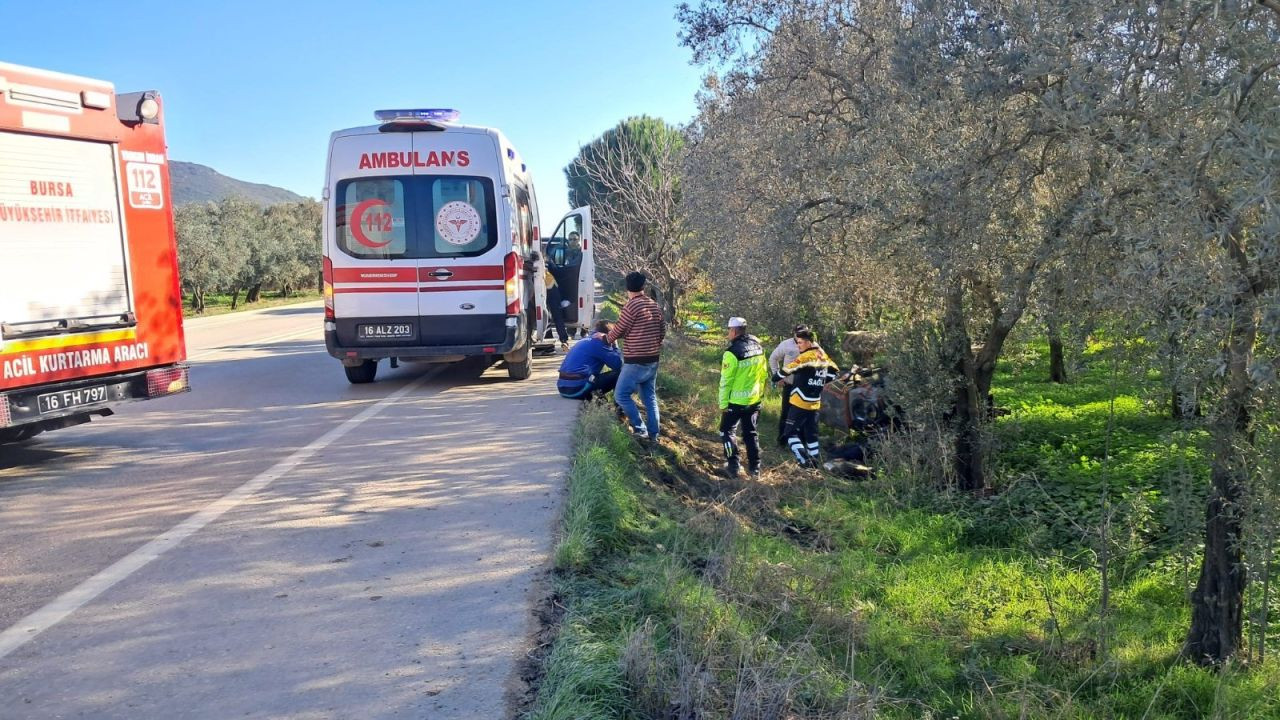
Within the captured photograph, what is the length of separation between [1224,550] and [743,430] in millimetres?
4500

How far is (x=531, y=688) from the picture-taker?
3543 mm

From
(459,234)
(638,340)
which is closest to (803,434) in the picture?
(638,340)

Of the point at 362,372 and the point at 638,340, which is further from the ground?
the point at 638,340

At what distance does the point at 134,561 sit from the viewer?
5.05 meters

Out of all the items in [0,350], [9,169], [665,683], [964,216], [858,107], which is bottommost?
[665,683]

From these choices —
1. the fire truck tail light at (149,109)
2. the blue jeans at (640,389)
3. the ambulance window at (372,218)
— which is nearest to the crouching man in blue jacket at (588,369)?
the blue jeans at (640,389)

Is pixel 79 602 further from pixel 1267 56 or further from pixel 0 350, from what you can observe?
pixel 1267 56

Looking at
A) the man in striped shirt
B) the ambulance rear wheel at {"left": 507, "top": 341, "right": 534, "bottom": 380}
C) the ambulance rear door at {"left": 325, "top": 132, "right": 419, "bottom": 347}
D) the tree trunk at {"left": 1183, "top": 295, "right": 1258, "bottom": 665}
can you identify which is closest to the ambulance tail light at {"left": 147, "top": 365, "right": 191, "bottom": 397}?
the ambulance rear door at {"left": 325, "top": 132, "right": 419, "bottom": 347}

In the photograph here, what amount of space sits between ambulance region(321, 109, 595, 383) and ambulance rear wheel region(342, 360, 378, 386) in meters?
0.98

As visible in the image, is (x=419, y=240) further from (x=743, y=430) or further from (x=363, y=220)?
(x=743, y=430)

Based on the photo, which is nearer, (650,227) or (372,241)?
(372,241)

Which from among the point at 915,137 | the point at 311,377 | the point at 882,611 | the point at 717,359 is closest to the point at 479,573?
the point at 882,611

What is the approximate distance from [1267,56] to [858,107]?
17.9ft

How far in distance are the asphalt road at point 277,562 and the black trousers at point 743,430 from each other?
1669mm
